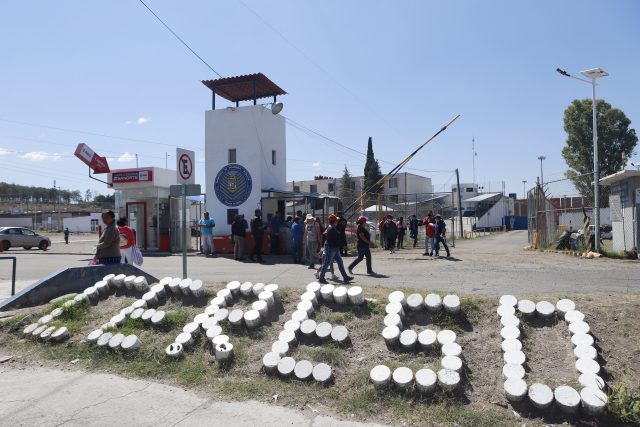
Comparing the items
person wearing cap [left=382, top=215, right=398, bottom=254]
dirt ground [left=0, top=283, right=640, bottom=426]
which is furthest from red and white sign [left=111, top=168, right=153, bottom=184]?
dirt ground [left=0, top=283, right=640, bottom=426]

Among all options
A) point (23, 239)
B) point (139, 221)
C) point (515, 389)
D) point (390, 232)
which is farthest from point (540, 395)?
point (23, 239)

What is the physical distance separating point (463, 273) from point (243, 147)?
11.3m

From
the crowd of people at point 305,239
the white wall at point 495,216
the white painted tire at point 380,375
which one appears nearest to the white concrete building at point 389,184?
the white wall at point 495,216

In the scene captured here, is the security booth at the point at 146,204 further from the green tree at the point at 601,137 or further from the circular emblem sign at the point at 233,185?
the green tree at the point at 601,137

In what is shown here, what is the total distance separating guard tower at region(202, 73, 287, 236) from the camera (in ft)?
64.4

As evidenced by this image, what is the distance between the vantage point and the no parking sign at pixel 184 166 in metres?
8.81

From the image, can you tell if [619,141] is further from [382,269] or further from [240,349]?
[240,349]

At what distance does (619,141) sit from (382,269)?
90.5 feet

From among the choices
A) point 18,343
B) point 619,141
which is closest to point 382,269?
point 18,343

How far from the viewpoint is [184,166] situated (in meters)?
8.93

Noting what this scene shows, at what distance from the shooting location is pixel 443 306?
6.48 m

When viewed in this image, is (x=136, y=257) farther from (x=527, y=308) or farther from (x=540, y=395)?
(x=540, y=395)

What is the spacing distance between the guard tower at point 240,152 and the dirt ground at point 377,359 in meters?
12.3

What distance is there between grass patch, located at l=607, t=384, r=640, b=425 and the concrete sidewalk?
7.83 ft
